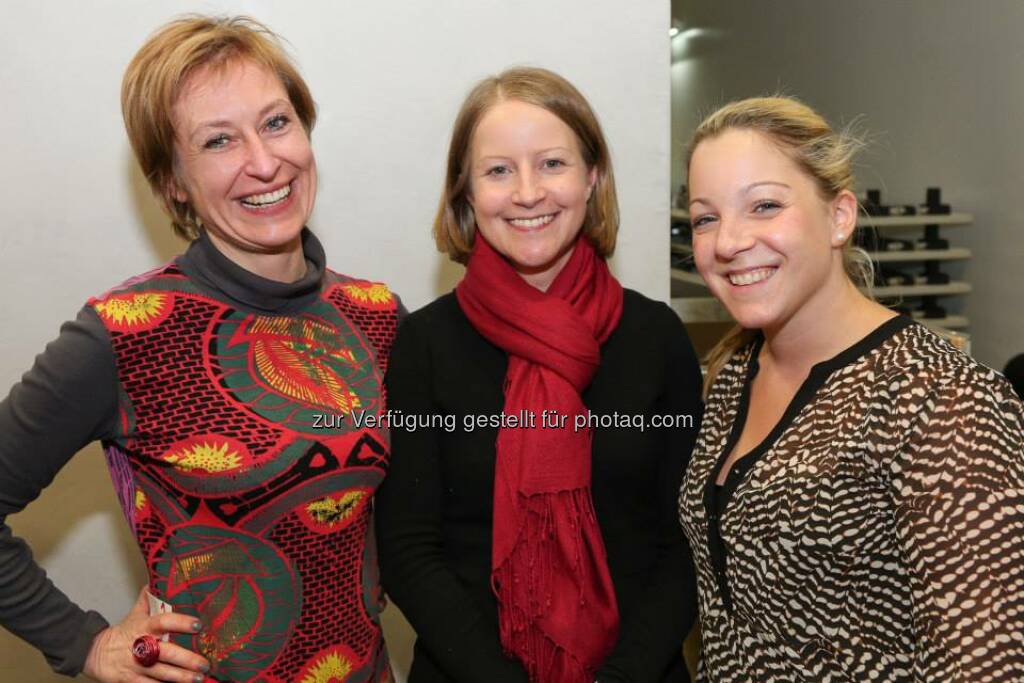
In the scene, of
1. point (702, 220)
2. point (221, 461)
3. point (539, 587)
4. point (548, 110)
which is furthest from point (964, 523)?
point (221, 461)

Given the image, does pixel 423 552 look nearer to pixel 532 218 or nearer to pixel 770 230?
pixel 532 218

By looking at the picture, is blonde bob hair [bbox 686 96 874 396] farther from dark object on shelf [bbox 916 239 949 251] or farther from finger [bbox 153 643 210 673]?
dark object on shelf [bbox 916 239 949 251]

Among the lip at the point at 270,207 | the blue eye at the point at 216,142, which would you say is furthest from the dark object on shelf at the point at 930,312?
the blue eye at the point at 216,142

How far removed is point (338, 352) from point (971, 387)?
1.02m

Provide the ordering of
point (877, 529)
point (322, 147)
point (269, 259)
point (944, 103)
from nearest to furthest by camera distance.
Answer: point (877, 529)
point (269, 259)
point (322, 147)
point (944, 103)

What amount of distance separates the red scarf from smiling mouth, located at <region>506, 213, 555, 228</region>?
0.14 meters

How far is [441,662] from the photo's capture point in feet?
5.21

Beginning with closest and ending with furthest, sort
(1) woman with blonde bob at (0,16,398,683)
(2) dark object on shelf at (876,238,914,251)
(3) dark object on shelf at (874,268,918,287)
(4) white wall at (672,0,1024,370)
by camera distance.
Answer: (1) woman with blonde bob at (0,16,398,683), (4) white wall at (672,0,1024,370), (3) dark object on shelf at (874,268,918,287), (2) dark object on shelf at (876,238,914,251)

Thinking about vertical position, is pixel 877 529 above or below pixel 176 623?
above

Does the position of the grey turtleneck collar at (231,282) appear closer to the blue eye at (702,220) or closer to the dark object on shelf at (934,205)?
the blue eye at (702,220)

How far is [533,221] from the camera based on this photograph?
5.42ft

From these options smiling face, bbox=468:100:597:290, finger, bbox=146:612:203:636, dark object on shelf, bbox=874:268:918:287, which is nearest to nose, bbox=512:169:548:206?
smiling face, bbox=468:100:597:290

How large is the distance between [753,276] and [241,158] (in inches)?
33.4

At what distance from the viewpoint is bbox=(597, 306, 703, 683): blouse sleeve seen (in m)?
1.59
